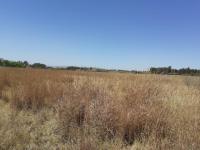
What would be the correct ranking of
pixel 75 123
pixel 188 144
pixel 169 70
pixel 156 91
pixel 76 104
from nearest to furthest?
pixel 188 144
pixel 75 123
pixel 76 104
pixel 156 91
pixel 169 70

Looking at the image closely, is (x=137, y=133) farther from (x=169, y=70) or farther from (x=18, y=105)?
(x=18, y=105)

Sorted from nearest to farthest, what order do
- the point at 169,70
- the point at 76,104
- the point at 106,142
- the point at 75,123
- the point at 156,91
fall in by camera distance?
the point at 106,142, the point at 75,123, the point at 76,104, the point at 156,91, the point at 169,70

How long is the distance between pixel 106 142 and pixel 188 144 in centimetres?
118

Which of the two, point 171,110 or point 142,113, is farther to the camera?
point 171,110

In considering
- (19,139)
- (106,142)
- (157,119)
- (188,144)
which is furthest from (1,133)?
(188,144)

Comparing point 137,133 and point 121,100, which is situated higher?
point 121,100

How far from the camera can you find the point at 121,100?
18.8ft

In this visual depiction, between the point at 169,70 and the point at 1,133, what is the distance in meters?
3.76

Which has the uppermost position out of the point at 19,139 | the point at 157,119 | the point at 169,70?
the point at 169,70

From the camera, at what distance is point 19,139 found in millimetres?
4531

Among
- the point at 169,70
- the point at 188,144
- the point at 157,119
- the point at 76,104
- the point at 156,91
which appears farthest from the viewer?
the point at 169,70

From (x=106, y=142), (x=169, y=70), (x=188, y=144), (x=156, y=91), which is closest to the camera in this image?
(x=188, y=144)

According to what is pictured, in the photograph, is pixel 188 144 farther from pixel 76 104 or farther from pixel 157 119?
pixel 76 104

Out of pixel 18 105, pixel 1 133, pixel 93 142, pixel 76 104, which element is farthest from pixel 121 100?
pixel 18 105
